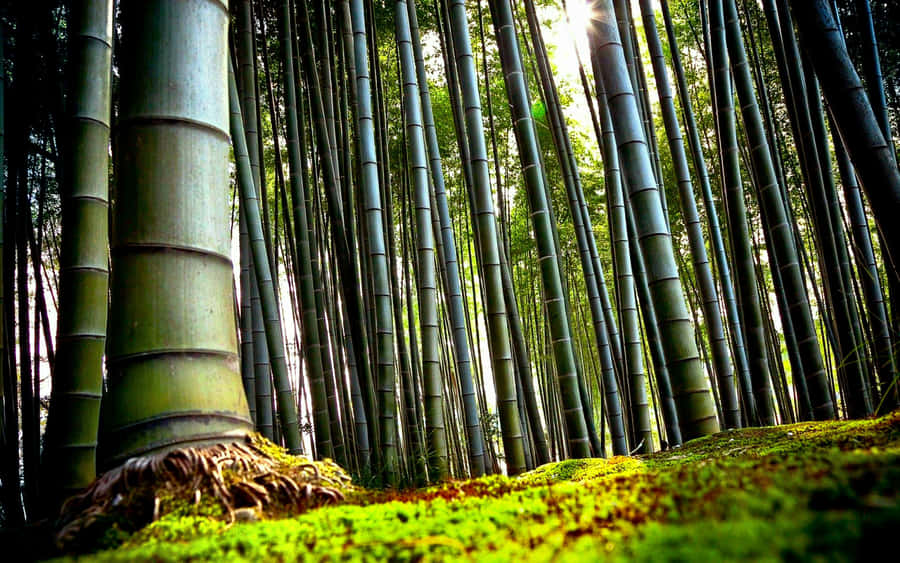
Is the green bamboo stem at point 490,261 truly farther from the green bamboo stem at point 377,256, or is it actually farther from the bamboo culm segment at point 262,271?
the bamboo culm segment at point 262,271

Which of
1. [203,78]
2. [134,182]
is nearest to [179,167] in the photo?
[134,182]

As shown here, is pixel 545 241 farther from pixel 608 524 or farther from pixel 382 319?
pixel 608 524

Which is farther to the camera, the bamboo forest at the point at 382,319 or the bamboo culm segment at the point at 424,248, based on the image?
the bamboo culm segment at the point at 424,248

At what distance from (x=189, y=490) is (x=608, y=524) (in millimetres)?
678

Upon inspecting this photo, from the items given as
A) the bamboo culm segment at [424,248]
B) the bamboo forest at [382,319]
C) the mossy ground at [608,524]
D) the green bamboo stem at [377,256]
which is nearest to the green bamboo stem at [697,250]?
the bamboo forest at [382,319]

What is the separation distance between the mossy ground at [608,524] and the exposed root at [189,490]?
44 mm

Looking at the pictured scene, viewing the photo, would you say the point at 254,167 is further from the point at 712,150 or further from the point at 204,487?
the point at 712,150

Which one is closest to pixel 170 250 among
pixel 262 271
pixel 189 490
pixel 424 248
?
pixel 189 490

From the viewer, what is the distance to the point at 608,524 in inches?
26.9

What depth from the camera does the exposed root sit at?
960 millimetres

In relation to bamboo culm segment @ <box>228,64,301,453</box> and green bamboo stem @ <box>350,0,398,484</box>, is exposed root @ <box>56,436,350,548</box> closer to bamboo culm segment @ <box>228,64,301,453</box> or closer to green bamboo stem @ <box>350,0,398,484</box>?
bamboo culm segment @ <box>228,64,301,453</box>

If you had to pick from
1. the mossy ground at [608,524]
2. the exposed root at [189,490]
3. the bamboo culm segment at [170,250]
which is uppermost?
the bamboo culm segment at [170,250]

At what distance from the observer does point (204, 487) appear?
39.8 inches

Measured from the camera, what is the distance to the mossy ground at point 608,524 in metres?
0.46
